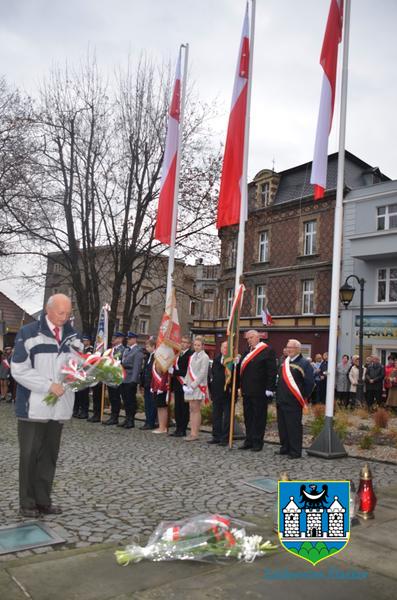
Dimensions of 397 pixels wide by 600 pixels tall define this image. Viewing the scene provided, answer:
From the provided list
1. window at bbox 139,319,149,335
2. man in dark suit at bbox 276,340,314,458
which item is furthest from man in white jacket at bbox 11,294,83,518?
window at bbox 139,319,149,335

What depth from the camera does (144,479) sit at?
705 centimetres

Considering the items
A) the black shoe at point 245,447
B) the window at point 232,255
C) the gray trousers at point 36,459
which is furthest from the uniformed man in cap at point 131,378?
the window at point 232,255

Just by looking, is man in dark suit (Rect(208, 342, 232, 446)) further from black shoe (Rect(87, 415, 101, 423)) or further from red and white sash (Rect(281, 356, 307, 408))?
black shoe (Rect(87, 415, 101, 423))

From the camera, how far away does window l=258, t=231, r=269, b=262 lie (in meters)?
35.6

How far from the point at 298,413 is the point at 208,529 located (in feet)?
16.5

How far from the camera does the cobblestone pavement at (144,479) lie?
17.0 ft

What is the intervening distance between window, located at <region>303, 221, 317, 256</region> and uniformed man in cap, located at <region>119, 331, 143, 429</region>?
21.4 metres

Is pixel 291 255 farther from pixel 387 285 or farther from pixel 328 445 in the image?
pixel 328 445

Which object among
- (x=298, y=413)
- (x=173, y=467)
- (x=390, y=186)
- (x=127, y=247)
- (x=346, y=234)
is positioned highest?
(x=390, y=186)

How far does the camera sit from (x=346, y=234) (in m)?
30.3

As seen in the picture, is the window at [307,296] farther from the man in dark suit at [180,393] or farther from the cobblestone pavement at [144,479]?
the cobblestone pavement at [144,479]

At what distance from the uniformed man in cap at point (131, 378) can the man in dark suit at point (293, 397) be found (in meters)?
4.43

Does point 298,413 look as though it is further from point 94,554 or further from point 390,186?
point 390,186

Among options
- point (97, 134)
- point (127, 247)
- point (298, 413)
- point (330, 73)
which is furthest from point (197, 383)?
point (97, 134)
